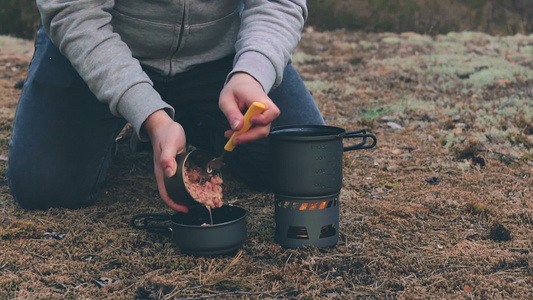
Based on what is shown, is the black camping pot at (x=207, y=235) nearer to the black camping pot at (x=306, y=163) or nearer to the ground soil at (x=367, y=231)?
the ground soil at (x=367, y=231)

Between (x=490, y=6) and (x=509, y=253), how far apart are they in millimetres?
7832

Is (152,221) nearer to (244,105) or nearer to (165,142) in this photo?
(165,142)

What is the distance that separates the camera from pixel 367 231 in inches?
98.9

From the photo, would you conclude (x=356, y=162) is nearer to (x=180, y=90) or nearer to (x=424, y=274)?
(x=180, y=90)

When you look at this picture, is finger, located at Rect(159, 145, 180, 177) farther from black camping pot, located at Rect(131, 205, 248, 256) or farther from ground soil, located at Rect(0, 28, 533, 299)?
ground soil, located at Rect(0, 28, 533, 299)

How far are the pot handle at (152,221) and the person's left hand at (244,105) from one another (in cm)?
59

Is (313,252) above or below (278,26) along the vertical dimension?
below

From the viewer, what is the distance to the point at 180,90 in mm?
2957

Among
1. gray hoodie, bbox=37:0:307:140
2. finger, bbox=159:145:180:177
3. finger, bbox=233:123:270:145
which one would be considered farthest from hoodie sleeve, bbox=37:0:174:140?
finger, bbox=233:123:270:145

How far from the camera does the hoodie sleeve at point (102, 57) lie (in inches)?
85.4

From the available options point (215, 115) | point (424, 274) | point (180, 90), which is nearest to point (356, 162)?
point (215, 115)

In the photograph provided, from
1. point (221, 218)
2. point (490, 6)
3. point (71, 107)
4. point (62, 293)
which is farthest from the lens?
point (490, 6)

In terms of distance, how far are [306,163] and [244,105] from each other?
323 mm

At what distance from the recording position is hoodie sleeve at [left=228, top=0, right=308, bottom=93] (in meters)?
2.27
